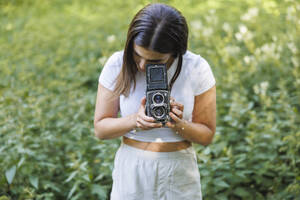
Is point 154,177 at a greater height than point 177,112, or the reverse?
point 177,112

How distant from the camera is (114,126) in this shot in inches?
73.2

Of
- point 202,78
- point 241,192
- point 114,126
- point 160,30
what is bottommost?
point 241,192

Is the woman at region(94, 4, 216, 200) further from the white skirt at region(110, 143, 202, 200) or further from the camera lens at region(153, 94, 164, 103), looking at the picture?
the camera lens at region(153, 94, 164, 103)

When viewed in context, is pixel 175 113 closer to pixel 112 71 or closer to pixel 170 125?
pixel 170 125

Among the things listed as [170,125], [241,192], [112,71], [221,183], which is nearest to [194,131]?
[170,125]

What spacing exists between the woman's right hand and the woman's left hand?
0.24 feet

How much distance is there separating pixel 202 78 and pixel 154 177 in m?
0.53

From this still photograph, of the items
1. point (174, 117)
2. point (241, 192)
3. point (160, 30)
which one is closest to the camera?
point (160, 30)

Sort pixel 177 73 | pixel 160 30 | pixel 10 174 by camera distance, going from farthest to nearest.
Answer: pixel 10 174 < pixel 177 73 < pixel 160 30

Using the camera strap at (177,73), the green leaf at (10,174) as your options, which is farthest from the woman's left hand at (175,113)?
the green leaf at (10,174)

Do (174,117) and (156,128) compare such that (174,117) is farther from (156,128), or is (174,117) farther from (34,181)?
(34,181)

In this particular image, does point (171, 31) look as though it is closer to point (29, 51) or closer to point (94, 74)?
point (94, 74)

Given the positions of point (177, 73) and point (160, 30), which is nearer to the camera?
point (160, 30)

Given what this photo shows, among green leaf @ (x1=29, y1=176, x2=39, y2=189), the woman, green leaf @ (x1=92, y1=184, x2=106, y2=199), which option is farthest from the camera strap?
green leaf @ (x1=29, y1=176, x2=39, y2=189)
